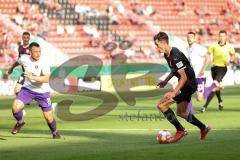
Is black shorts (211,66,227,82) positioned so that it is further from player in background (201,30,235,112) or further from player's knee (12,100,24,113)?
player's knee (12,100,24,113)

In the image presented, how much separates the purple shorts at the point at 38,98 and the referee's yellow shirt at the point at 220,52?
941 cm

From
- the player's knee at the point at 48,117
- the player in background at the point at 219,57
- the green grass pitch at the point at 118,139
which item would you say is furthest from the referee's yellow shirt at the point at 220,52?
the player's knee at the point at 48,117

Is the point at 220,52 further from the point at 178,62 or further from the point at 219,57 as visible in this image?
the point at 178,62

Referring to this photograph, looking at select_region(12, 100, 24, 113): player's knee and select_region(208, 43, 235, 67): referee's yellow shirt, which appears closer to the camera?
select_region(12, 100, 24, 113): player's knee

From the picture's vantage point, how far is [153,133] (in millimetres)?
16312

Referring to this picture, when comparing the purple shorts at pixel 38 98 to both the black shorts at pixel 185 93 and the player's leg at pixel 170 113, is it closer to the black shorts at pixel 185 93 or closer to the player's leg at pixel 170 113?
the player's leg at pixel 170 113

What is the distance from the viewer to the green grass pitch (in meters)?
11.9

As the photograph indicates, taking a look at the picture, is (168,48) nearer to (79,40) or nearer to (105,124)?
(105,124)

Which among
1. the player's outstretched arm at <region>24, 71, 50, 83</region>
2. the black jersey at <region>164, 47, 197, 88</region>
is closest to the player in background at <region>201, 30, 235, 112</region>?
the player's outstretched arm at <region>24, 71, 50, 83</region>

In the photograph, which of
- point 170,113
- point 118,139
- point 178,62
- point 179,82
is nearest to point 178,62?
point 178,62

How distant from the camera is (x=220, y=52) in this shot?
928 inches

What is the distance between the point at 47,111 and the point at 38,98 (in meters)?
0.38

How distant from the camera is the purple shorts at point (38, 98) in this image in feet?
50.4

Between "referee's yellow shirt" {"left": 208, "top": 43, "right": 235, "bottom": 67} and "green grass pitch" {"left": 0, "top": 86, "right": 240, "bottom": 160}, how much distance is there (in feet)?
5.42
